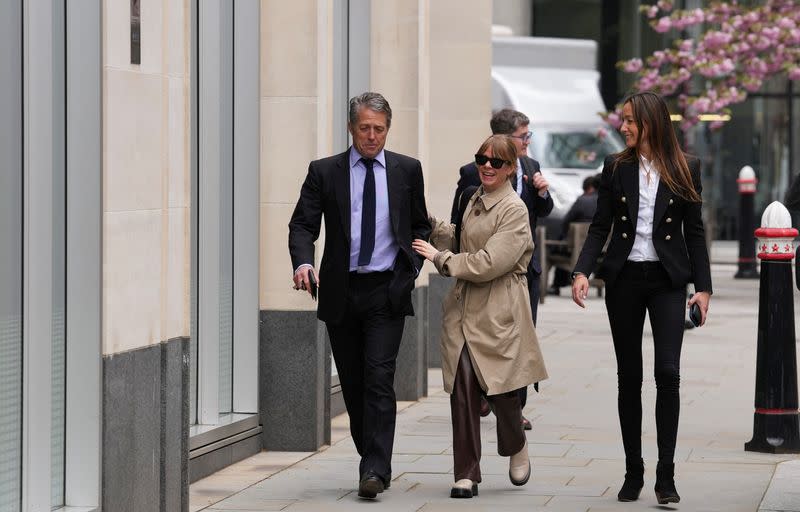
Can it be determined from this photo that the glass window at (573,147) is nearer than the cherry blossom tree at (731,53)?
No

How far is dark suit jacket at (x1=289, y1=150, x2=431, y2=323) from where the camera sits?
293 inches

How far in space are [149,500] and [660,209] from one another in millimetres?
2338

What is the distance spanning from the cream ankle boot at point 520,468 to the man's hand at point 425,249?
3.19 ft

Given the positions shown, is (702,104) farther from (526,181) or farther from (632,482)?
(632,482)

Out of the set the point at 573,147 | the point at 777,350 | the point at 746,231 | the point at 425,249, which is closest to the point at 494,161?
the point at 425,249

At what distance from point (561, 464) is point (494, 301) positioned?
1.40 m

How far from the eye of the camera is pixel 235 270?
871 centimetres

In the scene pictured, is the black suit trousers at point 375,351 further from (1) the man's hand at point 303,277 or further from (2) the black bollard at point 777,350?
(2) the black bollard at point 777,350

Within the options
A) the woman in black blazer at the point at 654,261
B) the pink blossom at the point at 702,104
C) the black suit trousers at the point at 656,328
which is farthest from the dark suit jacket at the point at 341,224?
the pink blossom at the point at 702,104

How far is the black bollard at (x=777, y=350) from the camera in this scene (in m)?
8.91

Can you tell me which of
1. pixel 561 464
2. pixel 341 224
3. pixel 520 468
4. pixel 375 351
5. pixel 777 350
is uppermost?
pixel 341 224

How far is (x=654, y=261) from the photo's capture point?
7113 mm

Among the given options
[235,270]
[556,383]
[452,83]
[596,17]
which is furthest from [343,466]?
Answer: [596,17]
